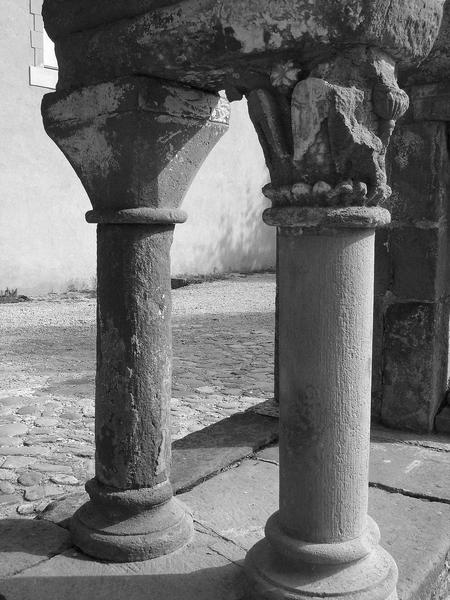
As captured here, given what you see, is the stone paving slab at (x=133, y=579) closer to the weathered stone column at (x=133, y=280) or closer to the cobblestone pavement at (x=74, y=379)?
the weathered stone column at (x=133, y=280)

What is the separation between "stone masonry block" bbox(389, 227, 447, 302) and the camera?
3.96m

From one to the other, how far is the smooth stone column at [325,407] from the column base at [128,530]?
474mm

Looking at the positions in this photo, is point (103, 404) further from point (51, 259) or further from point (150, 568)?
point (51, 259)

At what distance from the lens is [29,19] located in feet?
33.6

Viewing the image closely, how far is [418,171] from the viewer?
394 cm

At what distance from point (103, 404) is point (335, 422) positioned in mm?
945

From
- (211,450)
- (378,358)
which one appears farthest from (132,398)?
(378,358)

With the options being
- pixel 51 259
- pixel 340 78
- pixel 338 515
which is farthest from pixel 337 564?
pixel 51 259

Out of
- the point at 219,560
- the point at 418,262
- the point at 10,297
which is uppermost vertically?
the point at 418,262

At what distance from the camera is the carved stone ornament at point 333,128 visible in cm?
196

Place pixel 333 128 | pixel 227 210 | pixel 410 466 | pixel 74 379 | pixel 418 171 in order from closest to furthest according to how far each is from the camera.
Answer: pixel 333 128
pixel 410 466
pixel 418 171
pixel 74 379
pixel 227 210

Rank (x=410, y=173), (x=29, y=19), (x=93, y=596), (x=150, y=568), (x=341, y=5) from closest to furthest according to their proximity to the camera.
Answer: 1. (x=341, y=5)
2. (x=93, y=596)
3. (x=150, y=568)
4. (x=410, y=173)
5. (x=29, y=19)

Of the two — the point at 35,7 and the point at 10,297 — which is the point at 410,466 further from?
the point at 35,7

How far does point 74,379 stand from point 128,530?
377cm
